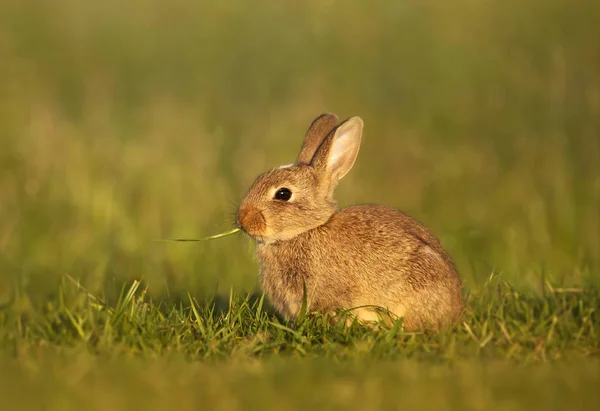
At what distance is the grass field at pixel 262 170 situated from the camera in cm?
436

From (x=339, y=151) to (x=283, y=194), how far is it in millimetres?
561

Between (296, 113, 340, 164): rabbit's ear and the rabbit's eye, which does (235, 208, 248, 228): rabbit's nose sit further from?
(296, 113, 340, 164): rabbit's ear

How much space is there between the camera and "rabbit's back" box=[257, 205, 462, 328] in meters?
5.62

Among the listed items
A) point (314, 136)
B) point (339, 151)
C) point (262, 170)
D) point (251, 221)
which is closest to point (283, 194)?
point (251, 221)

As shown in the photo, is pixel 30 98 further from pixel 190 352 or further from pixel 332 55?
pixel 190 352

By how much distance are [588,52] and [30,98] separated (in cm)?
674

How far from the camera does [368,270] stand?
575 cm

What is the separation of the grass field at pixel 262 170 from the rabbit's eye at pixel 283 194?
511 mm

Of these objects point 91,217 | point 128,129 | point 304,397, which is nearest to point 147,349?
point 304,397

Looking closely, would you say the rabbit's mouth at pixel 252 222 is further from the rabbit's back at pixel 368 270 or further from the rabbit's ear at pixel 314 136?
the rabbit's ear at pixel 314 136

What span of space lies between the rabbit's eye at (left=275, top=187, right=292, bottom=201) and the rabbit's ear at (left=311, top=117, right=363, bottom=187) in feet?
1.01

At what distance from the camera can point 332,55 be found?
1212cm

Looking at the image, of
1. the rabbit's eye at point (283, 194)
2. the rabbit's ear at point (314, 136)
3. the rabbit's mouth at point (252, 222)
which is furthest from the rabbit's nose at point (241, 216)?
the rabbit's ear at point (314, 136)

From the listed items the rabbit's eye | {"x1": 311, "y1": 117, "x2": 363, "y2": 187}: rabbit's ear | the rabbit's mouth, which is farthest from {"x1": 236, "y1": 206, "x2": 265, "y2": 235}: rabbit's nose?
{"x1": 311, "y1": 117, "x2": 363, "y2": 187}: rabbit's ear
